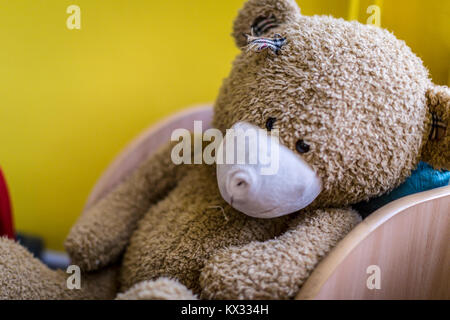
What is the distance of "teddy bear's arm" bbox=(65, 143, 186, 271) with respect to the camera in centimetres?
75

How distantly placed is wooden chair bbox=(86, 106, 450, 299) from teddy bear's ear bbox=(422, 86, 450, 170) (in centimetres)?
4

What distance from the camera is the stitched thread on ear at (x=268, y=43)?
61cm

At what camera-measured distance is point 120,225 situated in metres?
0.78

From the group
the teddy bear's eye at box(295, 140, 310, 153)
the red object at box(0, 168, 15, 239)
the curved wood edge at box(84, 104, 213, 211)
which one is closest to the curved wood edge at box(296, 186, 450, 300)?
the teddy bear's eye at box(295, 140, 310, 153)

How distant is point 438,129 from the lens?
0.61 meters

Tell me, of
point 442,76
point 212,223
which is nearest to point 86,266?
point 212,223

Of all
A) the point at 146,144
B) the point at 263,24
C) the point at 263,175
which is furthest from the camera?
the point at 146,144

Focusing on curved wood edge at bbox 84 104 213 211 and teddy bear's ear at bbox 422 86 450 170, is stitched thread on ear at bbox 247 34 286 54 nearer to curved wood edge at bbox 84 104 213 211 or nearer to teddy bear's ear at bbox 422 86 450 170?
teddy bear's ear at bbox 422 86 450 170

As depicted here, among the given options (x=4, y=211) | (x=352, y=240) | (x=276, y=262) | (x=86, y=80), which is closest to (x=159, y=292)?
(x=276, y=262)

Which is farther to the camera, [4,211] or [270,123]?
[4,211]

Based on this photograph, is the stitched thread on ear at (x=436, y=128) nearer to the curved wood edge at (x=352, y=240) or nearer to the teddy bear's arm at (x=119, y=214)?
the curved wood edge at (x=352, y=240)

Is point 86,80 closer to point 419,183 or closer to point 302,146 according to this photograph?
point 302,146

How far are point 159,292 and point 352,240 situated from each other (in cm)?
26
